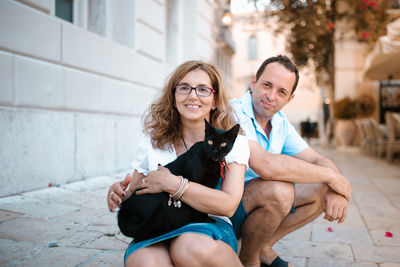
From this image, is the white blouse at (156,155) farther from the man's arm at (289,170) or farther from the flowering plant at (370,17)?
the flowering plant at (370,17)

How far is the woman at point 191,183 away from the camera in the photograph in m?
1.67

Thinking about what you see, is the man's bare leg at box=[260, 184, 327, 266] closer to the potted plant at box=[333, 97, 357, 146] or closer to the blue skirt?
the blue skirt

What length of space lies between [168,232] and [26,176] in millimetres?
2585

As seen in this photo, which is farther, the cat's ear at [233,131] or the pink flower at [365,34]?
the pink flower at [365,34]

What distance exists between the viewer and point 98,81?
5020 millimetres

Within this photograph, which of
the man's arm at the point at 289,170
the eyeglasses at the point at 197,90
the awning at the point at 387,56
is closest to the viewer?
the eyeglasses at the point at 197,90

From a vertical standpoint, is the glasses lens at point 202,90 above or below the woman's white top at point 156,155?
above

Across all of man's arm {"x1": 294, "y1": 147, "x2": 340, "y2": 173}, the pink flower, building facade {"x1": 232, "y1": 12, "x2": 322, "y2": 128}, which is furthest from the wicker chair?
building facade {"x1": 232, "y1": 12, "x2": 322, "y2": 128}

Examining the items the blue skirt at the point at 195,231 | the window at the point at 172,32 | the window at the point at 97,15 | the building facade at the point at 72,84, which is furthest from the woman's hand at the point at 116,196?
the window at the point at 172,32

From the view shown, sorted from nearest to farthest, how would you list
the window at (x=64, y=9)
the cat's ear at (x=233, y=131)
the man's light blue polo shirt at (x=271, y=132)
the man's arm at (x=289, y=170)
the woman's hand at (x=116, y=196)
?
the cat's ear at (x=233, y=131) → the woman's hand at (x=116, y=196) → the man's arm at (x=289, y=170) → the man's light blue polo shirt at (x=271, y=132) → the window at (x=64, y=9)

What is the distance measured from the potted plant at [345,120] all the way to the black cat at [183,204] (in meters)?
11.7

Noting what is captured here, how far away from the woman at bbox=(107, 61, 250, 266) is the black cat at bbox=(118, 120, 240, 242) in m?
0.05

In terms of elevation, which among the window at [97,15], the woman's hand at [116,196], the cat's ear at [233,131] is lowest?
the woman's hand at [116,196]

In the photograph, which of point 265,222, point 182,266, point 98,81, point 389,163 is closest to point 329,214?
point 265,222
